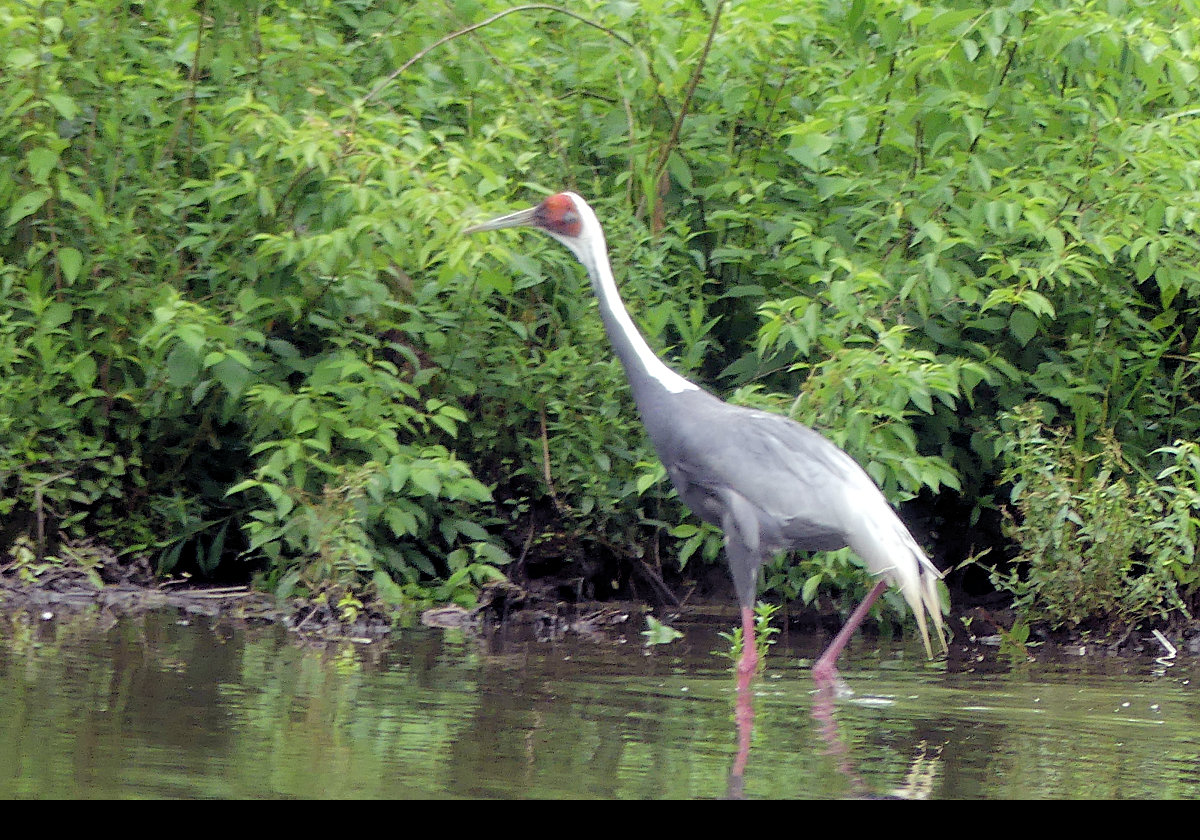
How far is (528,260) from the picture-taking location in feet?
23.7

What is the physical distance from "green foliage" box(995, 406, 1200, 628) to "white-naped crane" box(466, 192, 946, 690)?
114 cm

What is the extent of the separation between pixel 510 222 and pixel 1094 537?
2.88m

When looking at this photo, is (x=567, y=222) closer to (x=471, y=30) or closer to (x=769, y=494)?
(x=471, y=30)

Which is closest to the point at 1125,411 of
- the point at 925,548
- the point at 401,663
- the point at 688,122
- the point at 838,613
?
the point at 925,548

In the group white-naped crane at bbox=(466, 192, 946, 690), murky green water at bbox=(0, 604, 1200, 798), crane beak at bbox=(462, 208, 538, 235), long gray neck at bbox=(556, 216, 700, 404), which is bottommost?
murky green water at bbox=(0, 604, 1200, 798)

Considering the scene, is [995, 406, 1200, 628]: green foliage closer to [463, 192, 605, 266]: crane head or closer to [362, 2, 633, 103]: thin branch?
[463, 192, 605, 266]: crane head

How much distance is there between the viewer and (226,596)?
7312 mm

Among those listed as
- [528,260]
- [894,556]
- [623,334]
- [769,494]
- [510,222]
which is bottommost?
[894,556]

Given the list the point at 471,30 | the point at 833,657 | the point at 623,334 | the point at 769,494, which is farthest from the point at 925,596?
the point at 471,30

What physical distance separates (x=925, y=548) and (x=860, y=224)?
5.58 feet

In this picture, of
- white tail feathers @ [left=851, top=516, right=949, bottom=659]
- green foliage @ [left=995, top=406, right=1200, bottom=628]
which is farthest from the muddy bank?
white tail feathers @ [left=851, top=516, right=949, bottom=659]

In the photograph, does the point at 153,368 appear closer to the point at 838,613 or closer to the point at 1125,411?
the point at 838,613

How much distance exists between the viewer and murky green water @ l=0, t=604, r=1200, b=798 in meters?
3.94

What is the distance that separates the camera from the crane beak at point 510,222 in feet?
21.9
